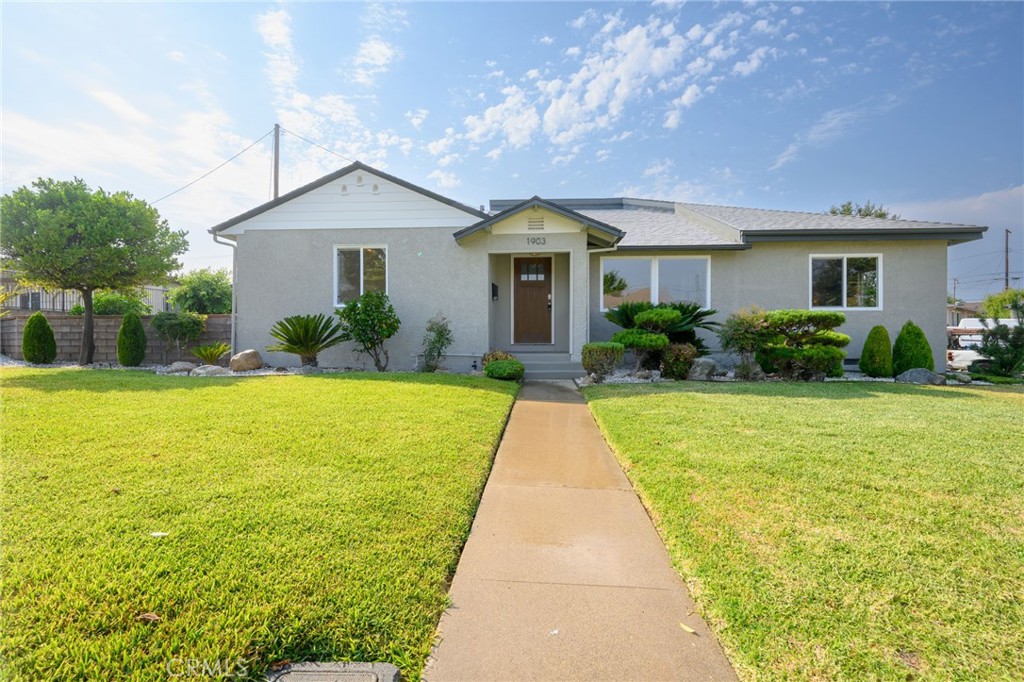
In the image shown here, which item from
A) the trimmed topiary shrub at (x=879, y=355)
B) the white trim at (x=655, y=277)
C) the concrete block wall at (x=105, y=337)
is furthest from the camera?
the concrete block wall at (x=105, y=337)

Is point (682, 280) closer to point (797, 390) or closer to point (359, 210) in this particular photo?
point (797, 390)

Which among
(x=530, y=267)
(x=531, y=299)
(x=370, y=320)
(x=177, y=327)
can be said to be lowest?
(x=177, y=327)

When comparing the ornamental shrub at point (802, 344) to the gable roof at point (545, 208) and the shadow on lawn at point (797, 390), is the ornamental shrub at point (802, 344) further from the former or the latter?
the gable roof at point (545, 208)

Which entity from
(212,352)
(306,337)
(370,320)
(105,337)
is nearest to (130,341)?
(105,337)

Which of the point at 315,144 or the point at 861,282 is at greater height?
the point at 315,144

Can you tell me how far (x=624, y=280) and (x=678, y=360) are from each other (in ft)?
10.4

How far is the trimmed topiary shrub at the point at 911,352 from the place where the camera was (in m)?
9.59

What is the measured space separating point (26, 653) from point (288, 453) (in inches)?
88.2

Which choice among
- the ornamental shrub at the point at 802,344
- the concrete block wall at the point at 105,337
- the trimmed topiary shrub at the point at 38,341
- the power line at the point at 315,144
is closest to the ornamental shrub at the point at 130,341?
the concrete block wall at the point at 105,337

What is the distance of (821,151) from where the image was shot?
13.3 meters

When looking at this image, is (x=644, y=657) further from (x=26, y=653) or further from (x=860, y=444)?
(x=860, y=444)

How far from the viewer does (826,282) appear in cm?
1117

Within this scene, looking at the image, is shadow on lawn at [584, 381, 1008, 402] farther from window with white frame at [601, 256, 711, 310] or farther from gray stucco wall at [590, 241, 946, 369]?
window with white frame at [601, 256, 711, 310]

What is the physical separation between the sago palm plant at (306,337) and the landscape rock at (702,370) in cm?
756
